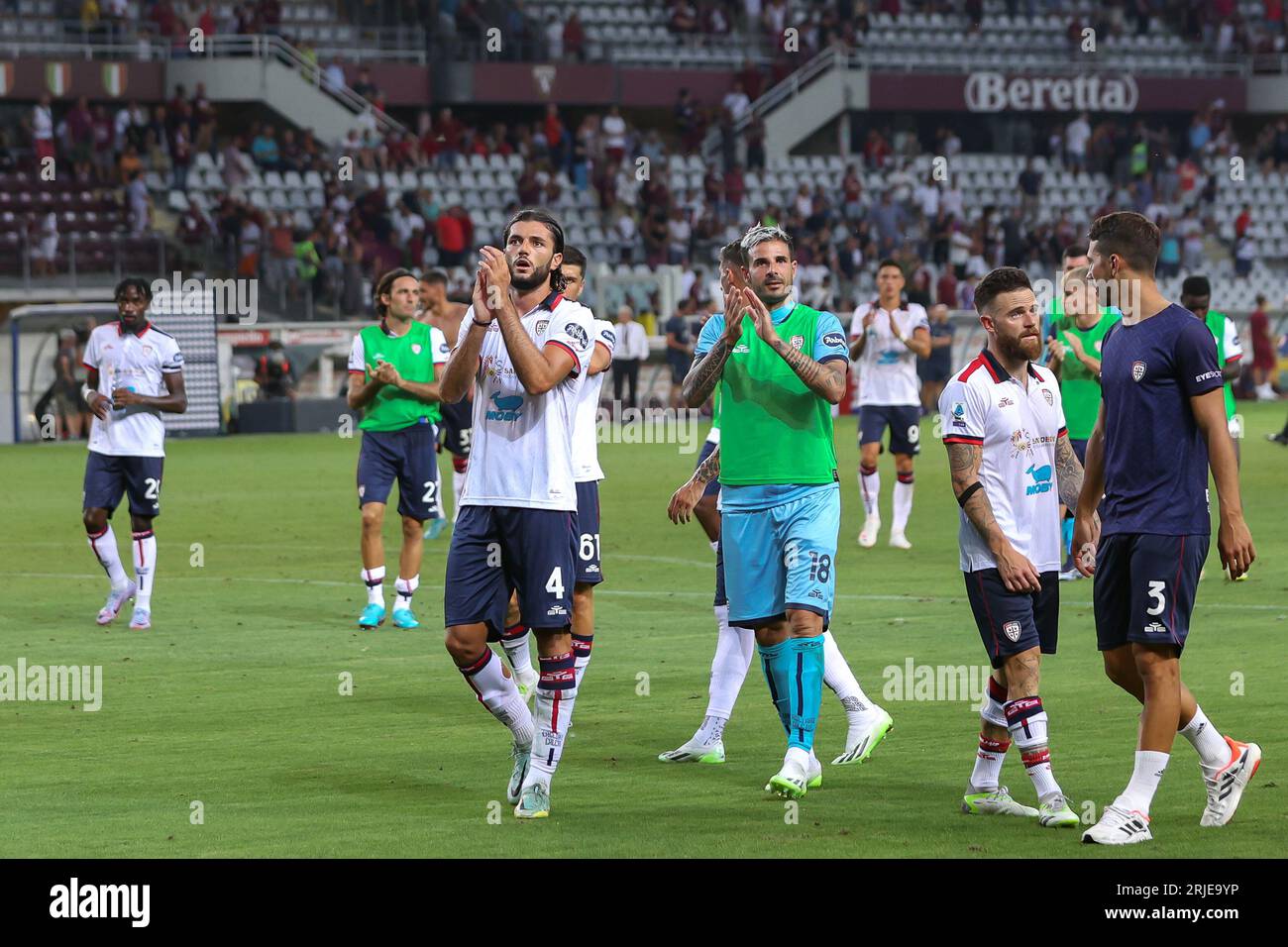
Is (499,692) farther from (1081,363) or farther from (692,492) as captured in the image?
Answer: (1081,363)

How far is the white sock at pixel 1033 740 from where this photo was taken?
737cm

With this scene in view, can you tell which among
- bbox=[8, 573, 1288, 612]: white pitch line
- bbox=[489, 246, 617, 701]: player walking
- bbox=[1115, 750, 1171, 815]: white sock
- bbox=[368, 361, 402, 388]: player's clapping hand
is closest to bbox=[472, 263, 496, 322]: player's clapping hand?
bbox=[489, 246, 617, 701]: player walking

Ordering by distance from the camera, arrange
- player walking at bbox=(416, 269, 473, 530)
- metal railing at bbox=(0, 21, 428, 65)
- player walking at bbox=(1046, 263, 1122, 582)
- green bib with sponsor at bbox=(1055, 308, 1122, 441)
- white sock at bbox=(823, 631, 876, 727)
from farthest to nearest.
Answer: metal railing at bbox=(0, 21, 428, 65)
player walking at bbox=(416, 269, 473, 530)
green bib with sponsor at bbox=(1055, 308, 1122, 441)
player walking at bbox=(1046, 263, 1122, 582)
white sock at bbox=(823, 631, 876, 727)

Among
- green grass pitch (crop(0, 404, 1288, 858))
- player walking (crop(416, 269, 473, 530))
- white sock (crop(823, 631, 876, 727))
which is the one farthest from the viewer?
player walking (crop(416, 269, 473, 530))

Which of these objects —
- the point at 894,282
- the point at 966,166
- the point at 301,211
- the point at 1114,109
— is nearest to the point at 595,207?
the point at 301,211

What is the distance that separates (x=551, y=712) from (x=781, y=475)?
4.54ft

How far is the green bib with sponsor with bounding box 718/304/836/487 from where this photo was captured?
8.23 metres

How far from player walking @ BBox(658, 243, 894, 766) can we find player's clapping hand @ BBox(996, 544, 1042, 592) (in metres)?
1.22

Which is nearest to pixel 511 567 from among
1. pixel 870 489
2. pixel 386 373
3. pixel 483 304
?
pixel 483 304

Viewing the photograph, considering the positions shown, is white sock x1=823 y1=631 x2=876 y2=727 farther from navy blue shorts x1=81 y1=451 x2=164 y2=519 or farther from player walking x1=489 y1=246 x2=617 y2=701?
navy blue shorts x1=81 y1=451 x2=164 y2=519

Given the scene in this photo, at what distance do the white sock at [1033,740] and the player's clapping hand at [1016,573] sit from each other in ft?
1.36

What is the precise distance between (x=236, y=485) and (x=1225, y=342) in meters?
13.2

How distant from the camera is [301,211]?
39.4 metres

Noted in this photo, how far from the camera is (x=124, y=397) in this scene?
43.4ft
